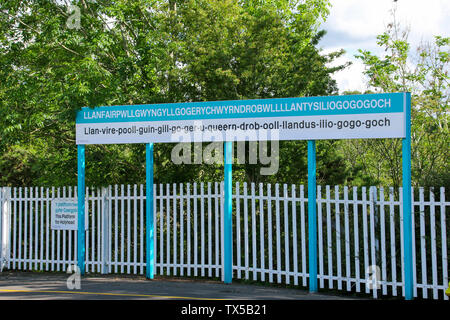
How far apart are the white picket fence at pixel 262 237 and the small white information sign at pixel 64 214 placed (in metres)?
0.28

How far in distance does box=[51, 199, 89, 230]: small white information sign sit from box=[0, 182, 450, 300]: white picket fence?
281 millimetres

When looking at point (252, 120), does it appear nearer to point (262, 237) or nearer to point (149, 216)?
point (262, 237)

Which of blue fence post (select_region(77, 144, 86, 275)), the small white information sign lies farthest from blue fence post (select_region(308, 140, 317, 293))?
the small white information sign

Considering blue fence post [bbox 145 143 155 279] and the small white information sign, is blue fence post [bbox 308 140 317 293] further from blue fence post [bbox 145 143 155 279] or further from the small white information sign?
the small white information sign

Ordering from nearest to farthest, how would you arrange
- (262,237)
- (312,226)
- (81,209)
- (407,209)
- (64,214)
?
(407,209), (312,226), (262,237), (81,209), (64,214)

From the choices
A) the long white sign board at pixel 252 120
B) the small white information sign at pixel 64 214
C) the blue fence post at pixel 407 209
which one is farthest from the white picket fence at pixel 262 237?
the long white sign board at pixel 252 120

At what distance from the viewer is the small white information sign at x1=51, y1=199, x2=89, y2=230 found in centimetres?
1118

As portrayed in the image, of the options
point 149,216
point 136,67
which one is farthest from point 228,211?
point 136,67

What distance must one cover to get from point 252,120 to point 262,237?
7.24 ft

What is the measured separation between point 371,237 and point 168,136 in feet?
13.8

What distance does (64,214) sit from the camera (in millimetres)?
11328

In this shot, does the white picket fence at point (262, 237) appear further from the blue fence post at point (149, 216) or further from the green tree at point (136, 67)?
→ the green tree at point (136, 67)

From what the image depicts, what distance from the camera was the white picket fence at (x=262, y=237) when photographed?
332 inches

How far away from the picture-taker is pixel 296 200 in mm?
9297
